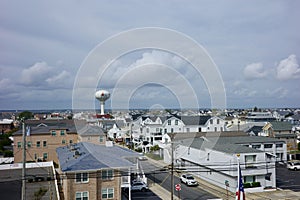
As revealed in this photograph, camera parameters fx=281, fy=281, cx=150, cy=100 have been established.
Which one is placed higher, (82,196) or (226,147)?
(226,147)

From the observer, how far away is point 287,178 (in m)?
22.0

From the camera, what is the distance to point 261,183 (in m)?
19.3

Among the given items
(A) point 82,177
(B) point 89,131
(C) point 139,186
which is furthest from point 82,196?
(B) point 89,131

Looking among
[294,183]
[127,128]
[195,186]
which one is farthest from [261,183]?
[127,128]

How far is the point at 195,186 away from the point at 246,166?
3.80m

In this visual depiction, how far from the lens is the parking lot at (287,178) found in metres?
19.8

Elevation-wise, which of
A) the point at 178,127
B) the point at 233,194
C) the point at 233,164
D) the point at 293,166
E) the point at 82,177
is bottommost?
the point at 233,194

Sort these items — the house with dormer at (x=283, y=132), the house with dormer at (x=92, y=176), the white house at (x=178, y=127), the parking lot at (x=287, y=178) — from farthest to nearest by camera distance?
the white house at (x=178, y=127)
the house with dormer at (x=283, y=132)
the parking lot at (x=287, y=178)
the house with dormer at (x=92, y=176)

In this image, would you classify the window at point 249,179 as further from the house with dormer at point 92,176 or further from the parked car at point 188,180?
the house with dormer at point 92,176

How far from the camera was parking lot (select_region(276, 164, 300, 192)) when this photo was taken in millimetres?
19750

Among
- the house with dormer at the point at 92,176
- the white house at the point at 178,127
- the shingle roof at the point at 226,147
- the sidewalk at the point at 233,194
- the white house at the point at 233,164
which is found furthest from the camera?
the white house at the point at 178,127

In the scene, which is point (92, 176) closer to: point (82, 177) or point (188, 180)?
point (82, 177)

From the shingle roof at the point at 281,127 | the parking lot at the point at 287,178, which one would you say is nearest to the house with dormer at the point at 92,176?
the parking lot at the point at 287,178

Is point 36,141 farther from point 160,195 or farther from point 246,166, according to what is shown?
point 246,166
